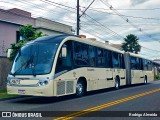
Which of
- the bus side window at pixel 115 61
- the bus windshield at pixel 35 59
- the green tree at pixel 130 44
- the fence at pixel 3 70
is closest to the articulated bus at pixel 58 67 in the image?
the bus windshield at pixel 35 59

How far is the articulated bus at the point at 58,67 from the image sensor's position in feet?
41.9

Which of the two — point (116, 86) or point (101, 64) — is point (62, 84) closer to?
point (101, 64)

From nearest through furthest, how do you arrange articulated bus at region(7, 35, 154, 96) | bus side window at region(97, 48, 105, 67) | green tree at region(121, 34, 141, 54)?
articulated bus at region(7, 35, 154, 96) → bus side window at region(97, 48, 105, 67) → green tree at region(121, 34, 141, 54)

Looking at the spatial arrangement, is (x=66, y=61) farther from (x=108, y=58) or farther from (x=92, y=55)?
(x=108, y=58)

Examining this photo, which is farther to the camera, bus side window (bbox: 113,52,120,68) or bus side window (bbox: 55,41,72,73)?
bus side window (bbox: 113,52,120,68)

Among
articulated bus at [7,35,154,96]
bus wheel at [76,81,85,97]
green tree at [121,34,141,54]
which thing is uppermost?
green tree at [121,34,141,54]

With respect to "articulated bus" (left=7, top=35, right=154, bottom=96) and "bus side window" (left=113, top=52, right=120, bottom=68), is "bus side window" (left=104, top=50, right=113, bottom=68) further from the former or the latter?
"bus side window" (left=113, top=52, right=120, bottom=68)

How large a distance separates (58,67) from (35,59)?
44.0 inches

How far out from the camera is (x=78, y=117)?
9.09 metres

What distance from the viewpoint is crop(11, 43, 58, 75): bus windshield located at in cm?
1302

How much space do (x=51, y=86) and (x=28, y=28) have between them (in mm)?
10862

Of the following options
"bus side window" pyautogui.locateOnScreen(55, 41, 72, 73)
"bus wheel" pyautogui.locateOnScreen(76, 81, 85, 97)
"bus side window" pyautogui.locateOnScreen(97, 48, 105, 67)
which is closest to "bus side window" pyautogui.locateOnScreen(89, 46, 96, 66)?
"bus side window" pyautogui.locateOnScreen(97, 48, 105, 67)

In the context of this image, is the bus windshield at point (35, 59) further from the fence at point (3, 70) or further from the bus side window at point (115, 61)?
→ the bus side window at point (115, 61)

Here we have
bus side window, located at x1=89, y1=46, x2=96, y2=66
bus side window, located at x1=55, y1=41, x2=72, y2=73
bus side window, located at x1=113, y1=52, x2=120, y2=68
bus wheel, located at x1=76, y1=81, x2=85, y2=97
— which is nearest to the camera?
bus side window, located at x1=55, y1=41, x2=72, y2=73
